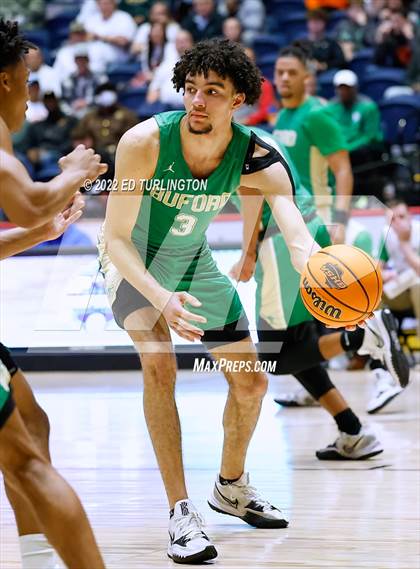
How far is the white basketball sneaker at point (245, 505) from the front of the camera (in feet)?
15.7

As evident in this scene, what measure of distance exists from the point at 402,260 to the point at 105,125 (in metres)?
3.86

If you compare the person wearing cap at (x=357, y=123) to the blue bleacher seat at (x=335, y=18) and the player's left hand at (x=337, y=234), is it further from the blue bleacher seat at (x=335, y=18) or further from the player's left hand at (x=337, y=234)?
the player's left hand at (x=337, y=234)

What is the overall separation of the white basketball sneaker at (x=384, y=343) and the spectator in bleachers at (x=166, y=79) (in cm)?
707

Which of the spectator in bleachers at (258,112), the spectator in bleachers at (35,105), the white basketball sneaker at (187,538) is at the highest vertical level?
the white basketball sneaker at (187,538)

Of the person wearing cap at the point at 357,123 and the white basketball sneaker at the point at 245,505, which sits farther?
the person wearing cap at the point at 357,123

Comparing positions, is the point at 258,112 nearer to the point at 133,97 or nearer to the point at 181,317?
the point at 133,97

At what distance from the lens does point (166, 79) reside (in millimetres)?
13438

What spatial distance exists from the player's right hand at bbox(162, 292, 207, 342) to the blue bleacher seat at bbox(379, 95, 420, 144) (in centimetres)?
800

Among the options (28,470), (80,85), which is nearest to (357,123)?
(80,85)

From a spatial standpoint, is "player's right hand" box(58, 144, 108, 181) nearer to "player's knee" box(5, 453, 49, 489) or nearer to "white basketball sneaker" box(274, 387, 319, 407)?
"player's knee" box(5, 453, 49, 489)

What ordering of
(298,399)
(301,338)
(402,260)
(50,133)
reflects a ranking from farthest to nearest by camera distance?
(50,133)
(402,260)
(298,399)
(301,338)

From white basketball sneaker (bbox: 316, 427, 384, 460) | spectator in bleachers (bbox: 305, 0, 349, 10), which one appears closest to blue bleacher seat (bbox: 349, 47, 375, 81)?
spectator in bleachers (bbox: 305, 0, 349, 10)

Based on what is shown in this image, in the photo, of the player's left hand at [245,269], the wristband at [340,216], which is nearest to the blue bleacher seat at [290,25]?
the wristband at [340,216]

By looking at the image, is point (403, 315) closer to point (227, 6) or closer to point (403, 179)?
point (403, 179)
